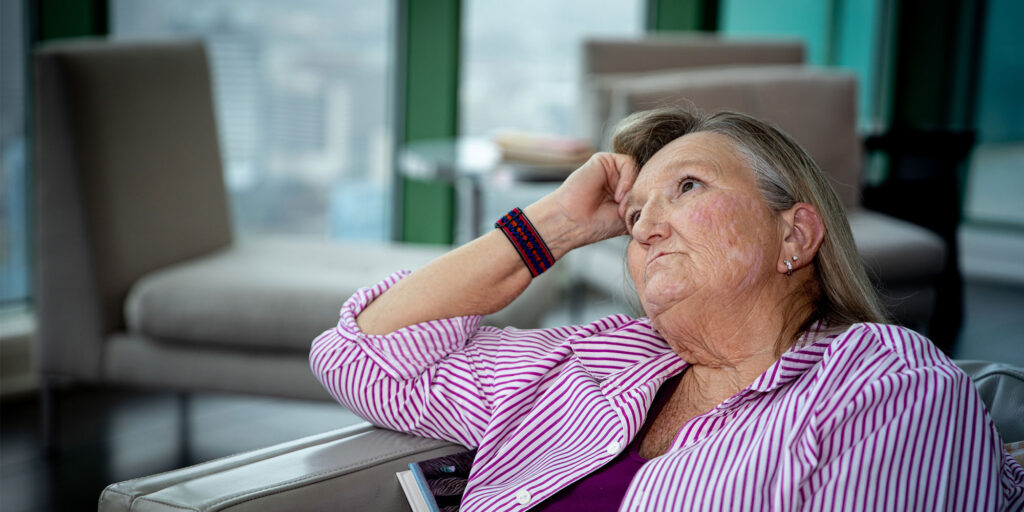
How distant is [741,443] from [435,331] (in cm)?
51

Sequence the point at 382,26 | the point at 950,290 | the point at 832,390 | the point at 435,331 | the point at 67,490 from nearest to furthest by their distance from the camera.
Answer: the point at 832,390
the point at 435,331
the point at 67,490
the point at 950,290
the point at 382,26

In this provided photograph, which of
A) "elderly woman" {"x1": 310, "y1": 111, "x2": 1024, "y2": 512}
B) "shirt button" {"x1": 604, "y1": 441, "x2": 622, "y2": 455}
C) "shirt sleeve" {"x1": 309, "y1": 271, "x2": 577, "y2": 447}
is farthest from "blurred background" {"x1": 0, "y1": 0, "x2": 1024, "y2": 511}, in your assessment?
"shirt button" {"x1": 604, "y1": 441, "x2": 622, "y2": 455}

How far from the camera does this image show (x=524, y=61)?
4.35 metres

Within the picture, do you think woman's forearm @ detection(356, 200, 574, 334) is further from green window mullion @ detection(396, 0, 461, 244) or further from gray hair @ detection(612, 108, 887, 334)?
green window mullion @ detection(396, 0, 461, 244)

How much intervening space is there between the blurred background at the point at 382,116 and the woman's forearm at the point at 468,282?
4.18 feet

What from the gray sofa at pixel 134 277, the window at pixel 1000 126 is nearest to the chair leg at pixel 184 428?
the gray sofa at pixel 134 277

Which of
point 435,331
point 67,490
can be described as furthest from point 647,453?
→ point 67,490

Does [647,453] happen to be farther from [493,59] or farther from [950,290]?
[493,59]

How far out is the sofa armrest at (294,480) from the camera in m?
1.10

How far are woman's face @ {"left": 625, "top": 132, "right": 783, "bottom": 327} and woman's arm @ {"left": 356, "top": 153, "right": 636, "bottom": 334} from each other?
169 millimetres

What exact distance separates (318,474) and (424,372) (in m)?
0.26

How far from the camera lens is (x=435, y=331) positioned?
1405mm

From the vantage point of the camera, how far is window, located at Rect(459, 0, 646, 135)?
13.7 ft

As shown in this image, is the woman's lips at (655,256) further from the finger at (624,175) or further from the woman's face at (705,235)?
the finger at (624,175)
